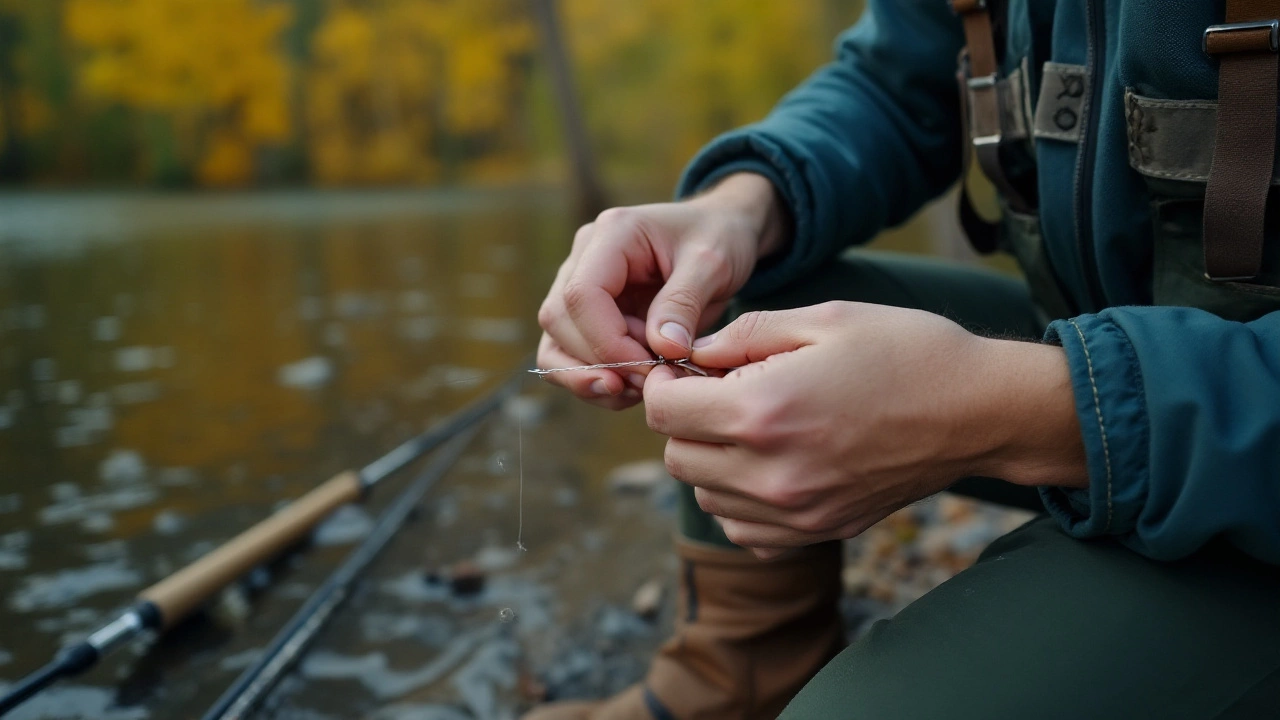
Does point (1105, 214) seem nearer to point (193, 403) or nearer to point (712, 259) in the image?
point (712, 259)

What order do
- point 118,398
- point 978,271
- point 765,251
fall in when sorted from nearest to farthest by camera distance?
point 765,251 → point 978,271 → point 118,398

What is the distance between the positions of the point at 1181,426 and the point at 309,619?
1315 millimetres

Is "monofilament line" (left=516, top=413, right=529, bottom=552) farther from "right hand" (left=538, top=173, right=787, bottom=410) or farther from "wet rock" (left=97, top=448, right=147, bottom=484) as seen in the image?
"wet rock" (left=97, top=448, right=147, bottom=484)

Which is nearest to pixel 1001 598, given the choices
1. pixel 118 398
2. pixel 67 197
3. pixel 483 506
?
pixel 483 506

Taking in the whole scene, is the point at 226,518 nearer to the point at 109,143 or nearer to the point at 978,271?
the point at 978,271

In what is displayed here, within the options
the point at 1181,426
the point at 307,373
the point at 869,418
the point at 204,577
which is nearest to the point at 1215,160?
the point at 1181,426

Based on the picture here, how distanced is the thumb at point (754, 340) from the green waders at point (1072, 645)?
0.85 feet

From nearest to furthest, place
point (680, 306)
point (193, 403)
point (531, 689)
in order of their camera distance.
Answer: point (680, 306)
point (531, 689)
point (193, 403)

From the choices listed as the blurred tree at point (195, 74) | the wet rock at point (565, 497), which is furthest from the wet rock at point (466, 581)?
the blurred tree at point (195, 74)

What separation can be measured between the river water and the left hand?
0.65 metres

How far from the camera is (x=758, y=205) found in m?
1.22

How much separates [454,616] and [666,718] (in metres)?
0.55

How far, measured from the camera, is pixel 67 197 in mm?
11266

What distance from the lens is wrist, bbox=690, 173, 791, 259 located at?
120 centimetres
